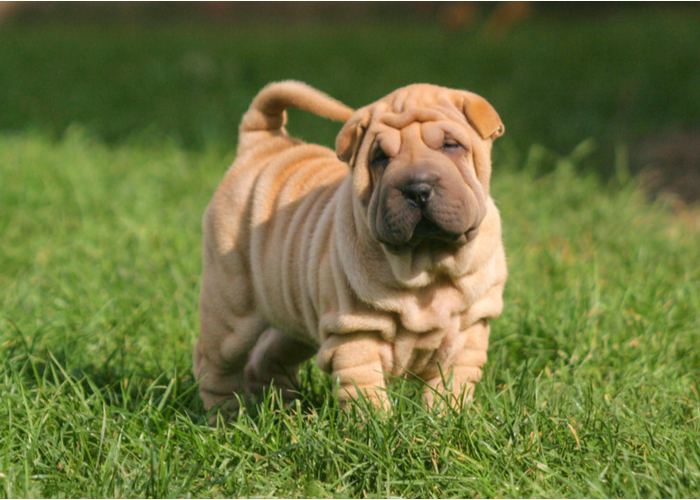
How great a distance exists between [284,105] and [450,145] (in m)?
1.02

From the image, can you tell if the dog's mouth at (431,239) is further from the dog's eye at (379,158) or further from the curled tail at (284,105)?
the curled tail at (284,105)

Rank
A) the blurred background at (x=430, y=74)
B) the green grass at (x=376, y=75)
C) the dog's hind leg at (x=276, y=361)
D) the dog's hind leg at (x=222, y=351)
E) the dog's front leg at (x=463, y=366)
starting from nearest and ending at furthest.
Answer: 1. the dog's front leg at (x=463, y=366)
2. the dog's hind leg at (x=222, y=351)
3. the dog's hind leg at (x=276, y=361)
4. the blurred background at (x=430, y=74)
5. the green grass at (x=376, y=75)

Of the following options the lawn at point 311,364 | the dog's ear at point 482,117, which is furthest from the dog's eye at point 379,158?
the lawn at point 311,364

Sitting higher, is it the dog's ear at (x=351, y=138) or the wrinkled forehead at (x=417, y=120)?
the wrinkled forehead at (x=417, y=120)

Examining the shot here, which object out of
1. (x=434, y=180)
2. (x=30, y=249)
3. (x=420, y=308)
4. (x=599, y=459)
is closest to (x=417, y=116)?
(x=434, y=180)

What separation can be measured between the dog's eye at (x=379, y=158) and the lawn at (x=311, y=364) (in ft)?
2.61

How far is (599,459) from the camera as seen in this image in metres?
2.39

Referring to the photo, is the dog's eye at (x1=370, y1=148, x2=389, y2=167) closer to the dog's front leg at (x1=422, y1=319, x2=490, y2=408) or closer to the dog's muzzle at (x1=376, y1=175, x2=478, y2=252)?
the dog's muzzle at (x1=376, y1=175, x2=478, y2=252)

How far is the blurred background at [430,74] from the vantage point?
6.74 metres

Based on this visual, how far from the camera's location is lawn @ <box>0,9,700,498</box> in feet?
7.86

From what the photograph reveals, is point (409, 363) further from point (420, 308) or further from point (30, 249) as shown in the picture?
point (30, 249)

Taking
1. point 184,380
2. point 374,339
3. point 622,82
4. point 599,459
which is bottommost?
point 184,380

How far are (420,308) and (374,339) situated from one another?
0.19 metres

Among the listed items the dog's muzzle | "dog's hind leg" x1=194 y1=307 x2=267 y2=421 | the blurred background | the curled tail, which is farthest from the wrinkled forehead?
the blurred background
